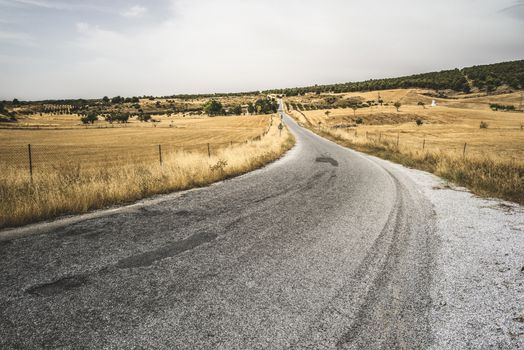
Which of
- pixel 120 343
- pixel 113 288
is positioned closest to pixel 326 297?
pixel 120 343

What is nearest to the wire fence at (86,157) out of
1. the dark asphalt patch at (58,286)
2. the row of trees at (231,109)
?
the dark asphalt patch at (58,286)

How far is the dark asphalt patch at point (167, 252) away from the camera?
454 cm

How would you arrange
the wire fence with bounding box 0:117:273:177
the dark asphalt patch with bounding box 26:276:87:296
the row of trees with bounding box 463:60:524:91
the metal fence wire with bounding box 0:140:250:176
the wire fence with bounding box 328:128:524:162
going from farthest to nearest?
the row of trees with bounding box 463:60:524:91, the metal fence wire with bounding box 0:140:250:176, the wire fence with bounding box 0:117:273:177, the wire fence with bounding box 328:128:524:162, the dark asphalt patch with bounding box 26:276:87:296

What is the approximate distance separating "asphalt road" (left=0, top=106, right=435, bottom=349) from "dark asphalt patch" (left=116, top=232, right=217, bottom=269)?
0.02 m

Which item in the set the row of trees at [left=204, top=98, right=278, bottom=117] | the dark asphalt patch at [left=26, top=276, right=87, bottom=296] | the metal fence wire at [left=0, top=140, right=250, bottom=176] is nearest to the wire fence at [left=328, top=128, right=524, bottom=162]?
the metal fence wire at [left=0, top=140, right=250, bottom=176]

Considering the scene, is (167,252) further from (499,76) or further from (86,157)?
(499,76)

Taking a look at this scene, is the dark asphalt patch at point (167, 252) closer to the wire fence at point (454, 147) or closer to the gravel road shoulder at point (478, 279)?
the gravel road shoulder at point (478, 279)

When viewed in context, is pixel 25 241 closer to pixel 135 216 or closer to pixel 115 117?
pixel 135 216

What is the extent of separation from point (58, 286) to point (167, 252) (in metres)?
1.50

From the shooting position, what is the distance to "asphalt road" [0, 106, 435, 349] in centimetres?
310

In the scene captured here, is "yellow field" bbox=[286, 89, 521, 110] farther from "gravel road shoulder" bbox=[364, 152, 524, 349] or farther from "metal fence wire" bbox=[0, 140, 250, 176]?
"gravel road shoulder" bbox=[364, 152, 524, 349]

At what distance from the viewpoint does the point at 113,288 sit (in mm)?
3854

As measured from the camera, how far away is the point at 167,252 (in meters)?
4.90

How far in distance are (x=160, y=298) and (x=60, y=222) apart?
3920 millimetres
